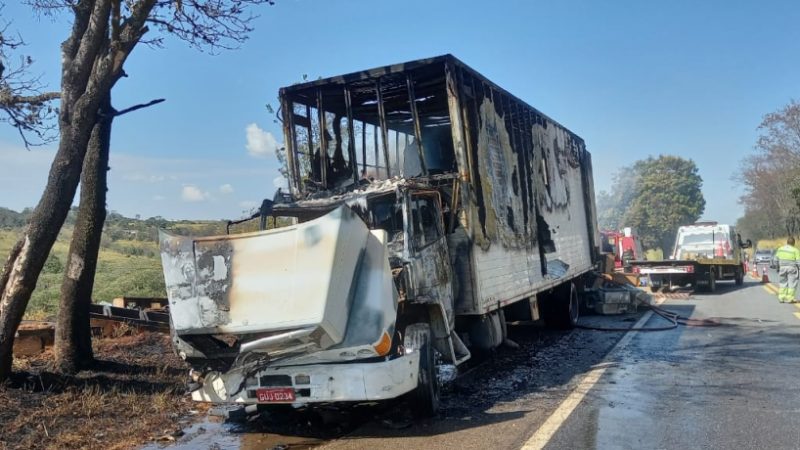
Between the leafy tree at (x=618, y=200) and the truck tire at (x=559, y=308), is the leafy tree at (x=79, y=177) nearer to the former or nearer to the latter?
the truck tire at (x=559, y=308)

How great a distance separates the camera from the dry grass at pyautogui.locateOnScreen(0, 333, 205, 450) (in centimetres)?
551

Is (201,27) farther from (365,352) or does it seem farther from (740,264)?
(740,264)

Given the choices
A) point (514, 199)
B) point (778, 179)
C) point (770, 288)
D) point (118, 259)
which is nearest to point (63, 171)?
point (514, 199)

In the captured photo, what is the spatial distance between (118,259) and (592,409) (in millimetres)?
23157

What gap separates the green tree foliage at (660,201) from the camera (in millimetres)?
58344

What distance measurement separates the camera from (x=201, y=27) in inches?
360

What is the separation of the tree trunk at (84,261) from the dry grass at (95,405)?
0.28 meters

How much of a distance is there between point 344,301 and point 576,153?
419 inches

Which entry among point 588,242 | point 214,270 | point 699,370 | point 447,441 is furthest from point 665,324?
point 214,270

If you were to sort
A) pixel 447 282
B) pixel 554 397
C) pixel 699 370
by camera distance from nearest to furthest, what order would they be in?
pixel 554 397 < pixel 447 282 < pixel 699 370

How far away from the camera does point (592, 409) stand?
5996 mm

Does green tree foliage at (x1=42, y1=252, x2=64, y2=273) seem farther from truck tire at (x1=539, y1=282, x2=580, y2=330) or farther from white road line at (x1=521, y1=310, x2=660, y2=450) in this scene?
white road line at (x1=521, y1=310, x2=660, y2=450)

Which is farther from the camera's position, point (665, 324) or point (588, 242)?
point (588, 242)

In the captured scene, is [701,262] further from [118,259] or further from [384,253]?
[118,259]
